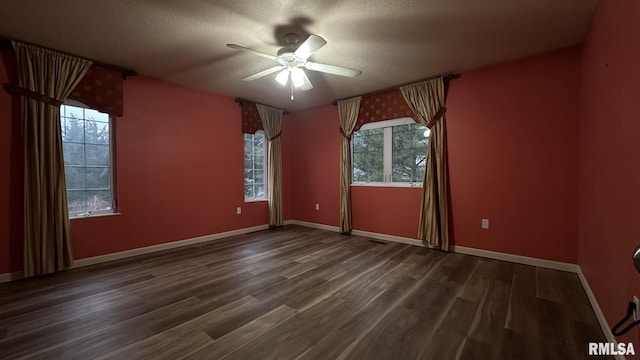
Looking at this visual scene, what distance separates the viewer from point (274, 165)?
515 centimetres

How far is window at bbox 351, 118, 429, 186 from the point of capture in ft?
12.9

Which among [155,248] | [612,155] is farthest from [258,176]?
[612,155]

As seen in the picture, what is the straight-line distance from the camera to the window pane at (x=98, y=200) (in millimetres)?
3205

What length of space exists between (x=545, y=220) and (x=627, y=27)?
216cm

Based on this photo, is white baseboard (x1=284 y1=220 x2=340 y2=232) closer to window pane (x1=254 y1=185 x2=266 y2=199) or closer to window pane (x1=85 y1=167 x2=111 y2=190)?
window pane (x1=254 y1=185 x2=266 y2=199)

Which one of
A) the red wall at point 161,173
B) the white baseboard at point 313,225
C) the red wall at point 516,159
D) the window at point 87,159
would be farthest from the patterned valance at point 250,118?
the red wall at point 516,159

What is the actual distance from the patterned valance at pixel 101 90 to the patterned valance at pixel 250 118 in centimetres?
179

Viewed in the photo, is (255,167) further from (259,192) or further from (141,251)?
(141,251)

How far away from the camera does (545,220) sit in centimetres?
292

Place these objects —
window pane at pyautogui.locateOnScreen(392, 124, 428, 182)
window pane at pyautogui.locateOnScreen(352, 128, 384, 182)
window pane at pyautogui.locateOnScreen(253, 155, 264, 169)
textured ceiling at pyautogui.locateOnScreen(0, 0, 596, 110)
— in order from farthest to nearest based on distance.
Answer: window pane at pyautogui.locateOnScreen(253, 155, 264, 169) → window pane at pyautogui.locateOnScreen(352, 128, 384, 182) → window pane at pyautogui.locateOnScreen(392, 124, 428, 182) → textured ceiling at pyautogui.locateOnScreen(0, 0, 596, 110)

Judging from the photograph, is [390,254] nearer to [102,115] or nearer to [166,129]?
[166,129]

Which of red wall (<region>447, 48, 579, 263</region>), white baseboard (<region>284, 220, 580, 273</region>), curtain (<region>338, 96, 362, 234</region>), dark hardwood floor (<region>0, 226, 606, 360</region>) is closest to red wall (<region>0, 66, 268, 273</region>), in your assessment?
dark hardwood floor (<region>0, 226, 606, 360</region>)

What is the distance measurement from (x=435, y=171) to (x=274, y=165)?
2925 mm

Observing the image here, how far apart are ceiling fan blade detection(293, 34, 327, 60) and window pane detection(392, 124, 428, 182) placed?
87.7 inches
